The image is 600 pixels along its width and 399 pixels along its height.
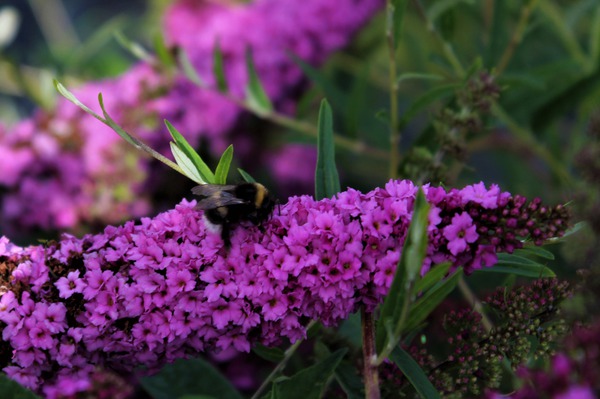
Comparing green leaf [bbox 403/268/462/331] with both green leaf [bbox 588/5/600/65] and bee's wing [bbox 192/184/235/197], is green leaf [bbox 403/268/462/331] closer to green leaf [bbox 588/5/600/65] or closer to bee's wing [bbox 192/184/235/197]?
bee's wing [bbox 192/184/235/197]

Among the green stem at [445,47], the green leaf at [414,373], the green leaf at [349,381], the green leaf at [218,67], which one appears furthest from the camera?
the green leaf at [218,67]

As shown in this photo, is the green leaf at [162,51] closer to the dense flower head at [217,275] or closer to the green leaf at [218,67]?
the green leaf at [218,67]

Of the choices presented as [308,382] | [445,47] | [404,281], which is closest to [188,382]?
[308,382]

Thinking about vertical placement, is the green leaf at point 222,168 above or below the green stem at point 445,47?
below

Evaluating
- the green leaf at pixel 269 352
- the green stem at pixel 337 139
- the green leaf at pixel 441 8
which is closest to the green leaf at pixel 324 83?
the green stem at pixel 337 139

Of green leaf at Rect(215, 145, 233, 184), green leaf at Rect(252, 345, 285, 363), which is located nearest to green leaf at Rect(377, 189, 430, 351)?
green leaf at Rect(252, 345, 285, 363)
